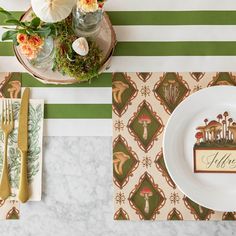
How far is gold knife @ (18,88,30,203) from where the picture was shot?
0.96m

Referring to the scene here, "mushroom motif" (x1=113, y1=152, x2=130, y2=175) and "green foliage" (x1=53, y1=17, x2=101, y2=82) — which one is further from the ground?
"green foliage" (x1=53, y1=17, x2=101, y2=82)

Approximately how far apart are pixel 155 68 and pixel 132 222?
40 centimetres

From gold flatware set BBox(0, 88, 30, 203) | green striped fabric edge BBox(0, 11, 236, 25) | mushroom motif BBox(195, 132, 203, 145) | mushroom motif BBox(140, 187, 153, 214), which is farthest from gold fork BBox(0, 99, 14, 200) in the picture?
mushroom motif BBox(195, 132, 203, 145)

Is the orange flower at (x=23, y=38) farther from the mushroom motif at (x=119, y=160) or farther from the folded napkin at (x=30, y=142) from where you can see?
the mushroom motif at (x=119, y=160)

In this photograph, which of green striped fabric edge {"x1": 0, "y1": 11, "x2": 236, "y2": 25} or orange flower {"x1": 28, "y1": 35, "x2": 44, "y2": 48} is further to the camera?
green striped fabric edge {"x1": 0, "y1": 11, "x2": 236, "y2": 25}

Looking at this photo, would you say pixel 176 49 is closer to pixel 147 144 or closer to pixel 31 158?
pixel 147 144

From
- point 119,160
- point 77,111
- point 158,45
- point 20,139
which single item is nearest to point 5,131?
point 20,139

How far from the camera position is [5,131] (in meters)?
0.99

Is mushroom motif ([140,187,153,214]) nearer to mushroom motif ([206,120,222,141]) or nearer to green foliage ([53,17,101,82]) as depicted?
mushroom motif ([206,120,222,141])

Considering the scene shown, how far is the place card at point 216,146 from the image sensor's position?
97 centimetres

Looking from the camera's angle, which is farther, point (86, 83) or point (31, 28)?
point (86, 83)

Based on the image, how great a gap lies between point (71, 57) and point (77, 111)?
158 mm

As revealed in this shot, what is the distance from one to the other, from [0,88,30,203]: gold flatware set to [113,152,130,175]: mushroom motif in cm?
23

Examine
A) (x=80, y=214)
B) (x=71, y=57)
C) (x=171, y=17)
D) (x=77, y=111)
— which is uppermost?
(x=171, y=17)
